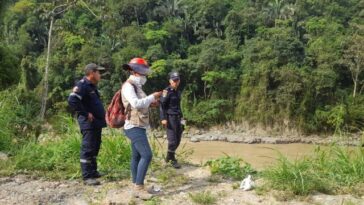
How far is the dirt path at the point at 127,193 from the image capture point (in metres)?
4.02

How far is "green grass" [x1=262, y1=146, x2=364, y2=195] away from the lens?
4.17m

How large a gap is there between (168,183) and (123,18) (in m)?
37.3

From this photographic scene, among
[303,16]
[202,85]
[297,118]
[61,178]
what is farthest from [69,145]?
[303,16]

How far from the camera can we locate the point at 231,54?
35094 millimetres

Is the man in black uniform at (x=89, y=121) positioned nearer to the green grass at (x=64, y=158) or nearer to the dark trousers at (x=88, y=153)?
the dark trousers at (x=88, y=153)

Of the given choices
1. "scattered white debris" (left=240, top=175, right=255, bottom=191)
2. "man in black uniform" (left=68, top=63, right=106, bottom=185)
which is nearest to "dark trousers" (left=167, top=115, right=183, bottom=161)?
"man in black uniform" (left=68, top=63, right=106, bottom=185)

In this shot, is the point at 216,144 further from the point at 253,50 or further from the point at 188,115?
the point at 253,50

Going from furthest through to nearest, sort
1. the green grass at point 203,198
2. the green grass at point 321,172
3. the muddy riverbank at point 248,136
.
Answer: the muddy riverbank at point 248,136, the green grass at point 321,172, the green grass at point 203,198

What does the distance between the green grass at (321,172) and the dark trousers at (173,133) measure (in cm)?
136

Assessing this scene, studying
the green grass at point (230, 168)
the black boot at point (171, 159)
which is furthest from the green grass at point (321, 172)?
the black boot at point (171, 159)

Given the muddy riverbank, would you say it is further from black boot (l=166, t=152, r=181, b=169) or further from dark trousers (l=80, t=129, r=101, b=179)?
dark trousers (l=80, t=129, r=101, b=179)

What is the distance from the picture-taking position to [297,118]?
3169 cm

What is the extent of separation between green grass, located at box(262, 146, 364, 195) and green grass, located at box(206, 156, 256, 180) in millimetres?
424

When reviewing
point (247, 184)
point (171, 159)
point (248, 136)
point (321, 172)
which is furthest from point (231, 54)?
point (247, 184)
